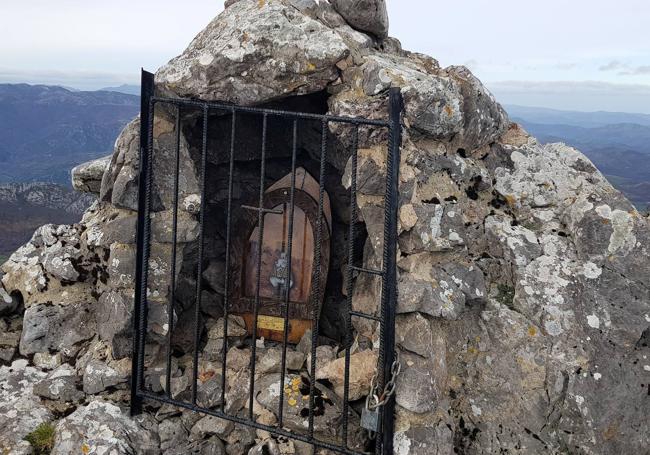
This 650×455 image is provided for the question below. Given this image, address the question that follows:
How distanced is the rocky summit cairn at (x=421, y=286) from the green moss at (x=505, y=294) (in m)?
0.01

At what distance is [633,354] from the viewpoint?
14.0ft

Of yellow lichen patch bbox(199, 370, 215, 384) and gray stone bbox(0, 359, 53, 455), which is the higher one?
yellow lichen patch bbox(199, 370, 215, 384)

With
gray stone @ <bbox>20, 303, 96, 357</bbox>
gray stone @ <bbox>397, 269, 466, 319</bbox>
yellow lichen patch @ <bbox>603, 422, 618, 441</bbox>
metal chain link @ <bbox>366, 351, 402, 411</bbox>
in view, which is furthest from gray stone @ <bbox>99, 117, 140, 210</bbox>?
yellow lichen patch @ <bbox>603, 422, 618, 441</bbox>

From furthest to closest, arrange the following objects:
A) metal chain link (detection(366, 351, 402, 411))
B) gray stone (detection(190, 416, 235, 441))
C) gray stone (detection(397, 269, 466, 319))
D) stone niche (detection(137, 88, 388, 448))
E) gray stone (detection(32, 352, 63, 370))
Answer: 1. gray stone (detection(32, 352, 63, 370))
2. gray stone (detection(190, 416, 235, 441))
3. stone niche (detection(137, 88, 388, 448))
4. gray stone (detection(397, 269, 466, 319))
5. metal chain link (detection(366, 351, 402, 411))

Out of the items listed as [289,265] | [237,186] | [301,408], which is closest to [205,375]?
[301,408]

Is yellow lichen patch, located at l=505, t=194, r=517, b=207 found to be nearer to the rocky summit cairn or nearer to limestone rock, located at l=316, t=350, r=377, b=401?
the rocky summit cairn

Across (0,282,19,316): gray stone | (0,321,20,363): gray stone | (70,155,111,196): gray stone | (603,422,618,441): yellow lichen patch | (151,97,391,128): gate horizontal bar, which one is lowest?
(0,321,20,363): gray stone

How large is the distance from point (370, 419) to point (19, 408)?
3.19m

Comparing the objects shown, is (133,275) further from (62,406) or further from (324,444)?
(324,444)

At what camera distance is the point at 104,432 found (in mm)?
4574

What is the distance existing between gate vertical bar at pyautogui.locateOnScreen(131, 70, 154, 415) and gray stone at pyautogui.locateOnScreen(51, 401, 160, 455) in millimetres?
155

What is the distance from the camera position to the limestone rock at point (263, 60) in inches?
176

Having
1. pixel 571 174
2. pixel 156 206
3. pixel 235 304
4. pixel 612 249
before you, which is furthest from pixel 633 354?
pixel 156 206

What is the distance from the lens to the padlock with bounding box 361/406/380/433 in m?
4.02
